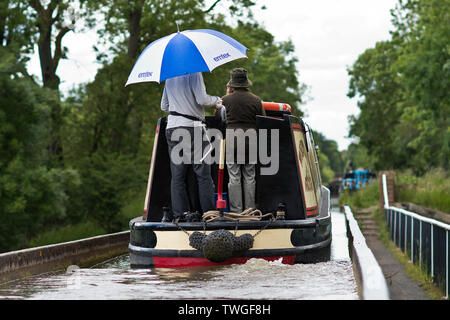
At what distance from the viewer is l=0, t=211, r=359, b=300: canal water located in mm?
5332

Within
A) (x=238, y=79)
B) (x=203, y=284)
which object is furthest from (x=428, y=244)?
(x=203, y=284)

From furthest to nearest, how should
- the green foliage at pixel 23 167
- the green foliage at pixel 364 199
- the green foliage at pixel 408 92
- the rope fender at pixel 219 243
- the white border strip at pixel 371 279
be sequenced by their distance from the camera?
the green foliage at pixel 364 199 → the green foliage at pixel 408 92 → the green foliage at pixel 23 167 → the rope fender at pixel 219 243 → the white border strip at pixel 371 279

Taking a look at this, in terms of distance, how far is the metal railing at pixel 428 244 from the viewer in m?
8.77

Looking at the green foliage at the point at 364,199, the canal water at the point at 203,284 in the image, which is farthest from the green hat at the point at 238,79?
the green foliage at the point at 364,199

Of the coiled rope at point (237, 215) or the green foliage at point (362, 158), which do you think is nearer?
the coiled rope at point (237, 215)

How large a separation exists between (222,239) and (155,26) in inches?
817

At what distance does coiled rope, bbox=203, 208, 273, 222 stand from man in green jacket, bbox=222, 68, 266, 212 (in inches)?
7.5

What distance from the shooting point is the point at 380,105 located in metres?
62.2

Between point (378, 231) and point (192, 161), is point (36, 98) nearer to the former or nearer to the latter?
point (378, 231)

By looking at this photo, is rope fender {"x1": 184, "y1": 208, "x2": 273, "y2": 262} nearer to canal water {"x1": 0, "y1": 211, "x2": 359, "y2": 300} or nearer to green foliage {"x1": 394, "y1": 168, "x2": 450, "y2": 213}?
canal water {"x1": 0, "y1": 211, "x2": 359, "y2": 300}

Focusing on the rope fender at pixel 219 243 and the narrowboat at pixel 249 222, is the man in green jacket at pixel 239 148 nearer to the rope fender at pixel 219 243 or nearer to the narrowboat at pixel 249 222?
the narrowboat at pixel 249 222

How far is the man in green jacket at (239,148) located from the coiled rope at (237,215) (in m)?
0.19

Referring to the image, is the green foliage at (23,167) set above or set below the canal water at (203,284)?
above

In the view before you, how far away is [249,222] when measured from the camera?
7.52 metres
